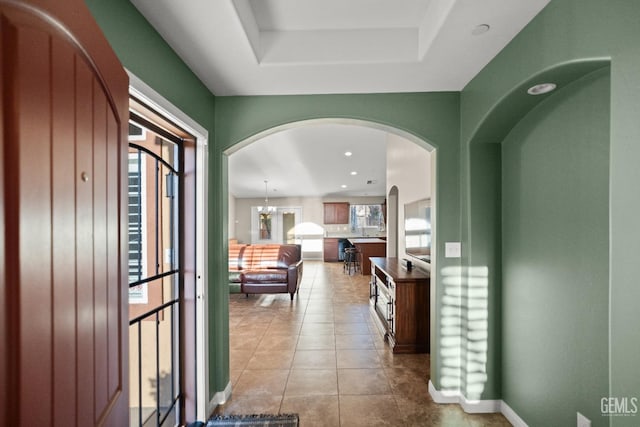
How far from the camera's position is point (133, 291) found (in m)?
1.72

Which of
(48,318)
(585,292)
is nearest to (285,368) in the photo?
(585,292)

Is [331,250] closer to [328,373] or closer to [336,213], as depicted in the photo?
[336,213]

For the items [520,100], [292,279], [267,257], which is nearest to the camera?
[520,100]

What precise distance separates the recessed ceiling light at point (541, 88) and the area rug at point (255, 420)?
2.66 meters

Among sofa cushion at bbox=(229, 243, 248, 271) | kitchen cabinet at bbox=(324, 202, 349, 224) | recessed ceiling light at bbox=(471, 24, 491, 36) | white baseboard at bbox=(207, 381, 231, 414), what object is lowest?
white baseboard at bbox=(207, 381, 231, 414)

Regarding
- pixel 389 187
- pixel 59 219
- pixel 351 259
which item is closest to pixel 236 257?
pixel 389 187

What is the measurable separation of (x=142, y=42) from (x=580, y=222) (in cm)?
242

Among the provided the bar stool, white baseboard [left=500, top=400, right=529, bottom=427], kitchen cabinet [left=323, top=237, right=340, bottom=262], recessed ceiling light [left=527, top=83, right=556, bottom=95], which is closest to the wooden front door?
recessed ceiling light [left=527, top=83, right=556, bottom=95]

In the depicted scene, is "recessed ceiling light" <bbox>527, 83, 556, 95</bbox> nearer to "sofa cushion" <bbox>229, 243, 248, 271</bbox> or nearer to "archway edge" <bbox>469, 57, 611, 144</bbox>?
"archway edge" <bbox>469, 57, 611, 144</bbox>

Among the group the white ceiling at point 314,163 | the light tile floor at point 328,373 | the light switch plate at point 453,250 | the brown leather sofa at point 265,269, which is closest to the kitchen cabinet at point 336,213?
the white ceiling at point 314,163

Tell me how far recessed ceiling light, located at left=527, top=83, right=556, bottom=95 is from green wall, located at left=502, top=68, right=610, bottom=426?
85mm

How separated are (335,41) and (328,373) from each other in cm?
281

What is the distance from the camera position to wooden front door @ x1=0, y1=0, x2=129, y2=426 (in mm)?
522

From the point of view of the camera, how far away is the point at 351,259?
8.47 meters
